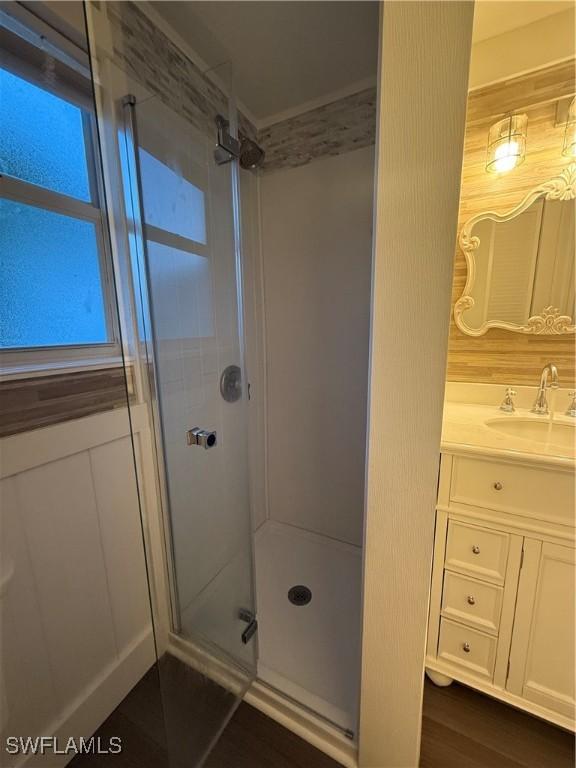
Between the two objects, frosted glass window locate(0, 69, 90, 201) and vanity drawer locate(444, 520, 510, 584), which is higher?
frosted glass window locate(0, 69, 90, 201)

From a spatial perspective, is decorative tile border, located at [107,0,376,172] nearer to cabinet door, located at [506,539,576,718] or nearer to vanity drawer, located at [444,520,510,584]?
vanity drawer, located at [444,520,510,584]

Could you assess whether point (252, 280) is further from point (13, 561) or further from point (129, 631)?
point (129, 631)

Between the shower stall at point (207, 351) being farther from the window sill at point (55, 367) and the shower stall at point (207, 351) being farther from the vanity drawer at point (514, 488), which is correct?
the vanity drawer at point (514, 488)

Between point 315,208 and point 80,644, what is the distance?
2.03 m

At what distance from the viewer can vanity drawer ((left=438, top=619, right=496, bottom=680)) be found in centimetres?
105

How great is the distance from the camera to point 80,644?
0.99 m

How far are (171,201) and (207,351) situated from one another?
19.2 inches

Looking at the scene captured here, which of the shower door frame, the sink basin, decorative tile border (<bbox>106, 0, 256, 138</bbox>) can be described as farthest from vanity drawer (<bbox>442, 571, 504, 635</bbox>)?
decorative tile border (<bbox>106, 0, 256, 138</bbox>)

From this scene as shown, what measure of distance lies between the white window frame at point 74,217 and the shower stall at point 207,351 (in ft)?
0.21

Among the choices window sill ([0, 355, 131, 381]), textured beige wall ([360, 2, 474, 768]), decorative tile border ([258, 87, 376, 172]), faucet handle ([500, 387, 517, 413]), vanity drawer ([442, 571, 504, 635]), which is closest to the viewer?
textured beige wall ([360, 2, 474, 768])

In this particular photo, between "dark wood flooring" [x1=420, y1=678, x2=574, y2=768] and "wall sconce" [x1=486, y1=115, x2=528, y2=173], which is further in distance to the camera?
"wall sconce" [x1=486, y1=115, x2=528, y2=173]

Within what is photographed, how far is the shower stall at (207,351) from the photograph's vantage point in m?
0.93

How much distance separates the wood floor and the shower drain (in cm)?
47

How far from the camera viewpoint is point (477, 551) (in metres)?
1.03
